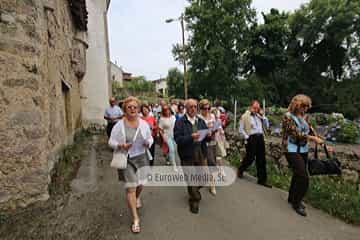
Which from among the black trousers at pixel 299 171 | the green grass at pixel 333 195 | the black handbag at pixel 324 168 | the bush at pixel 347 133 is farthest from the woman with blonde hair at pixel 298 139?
the bush at pixel 347 133

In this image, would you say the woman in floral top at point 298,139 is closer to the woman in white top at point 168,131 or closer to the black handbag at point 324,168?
the black handbag at point 324,168

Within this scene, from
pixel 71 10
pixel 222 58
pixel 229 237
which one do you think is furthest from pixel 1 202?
pixel 222 58

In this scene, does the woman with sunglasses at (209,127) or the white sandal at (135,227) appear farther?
the woman with sunglasses at (209,127)

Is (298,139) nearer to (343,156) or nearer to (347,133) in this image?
(343,156)

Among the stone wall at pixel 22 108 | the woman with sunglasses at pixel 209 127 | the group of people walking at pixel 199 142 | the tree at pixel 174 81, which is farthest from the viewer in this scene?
the tree at pixel 174 81

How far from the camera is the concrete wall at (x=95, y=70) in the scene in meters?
13.0

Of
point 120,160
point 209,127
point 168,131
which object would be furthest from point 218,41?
point 120,160

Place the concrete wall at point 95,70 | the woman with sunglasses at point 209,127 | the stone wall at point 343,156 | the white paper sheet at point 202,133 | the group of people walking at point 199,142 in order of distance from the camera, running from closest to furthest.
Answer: the group of people walking at point 199,142 → the white paper sheet at point 202,133 → the woman with sunglasses at point 209,127 → the stone wall at point 343,156 → the concrete wall at point 95,70

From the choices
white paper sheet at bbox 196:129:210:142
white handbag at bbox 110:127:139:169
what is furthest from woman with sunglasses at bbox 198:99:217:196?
white handbag at bbox 110:127:139:169

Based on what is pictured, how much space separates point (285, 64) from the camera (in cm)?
2497

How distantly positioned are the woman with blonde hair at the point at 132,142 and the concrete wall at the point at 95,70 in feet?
36.6

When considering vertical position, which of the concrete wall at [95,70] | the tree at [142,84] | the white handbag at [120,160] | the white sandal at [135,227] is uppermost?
the tree at [142,84]

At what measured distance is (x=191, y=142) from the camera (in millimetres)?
3271

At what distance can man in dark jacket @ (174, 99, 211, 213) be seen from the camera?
10.8 ft
